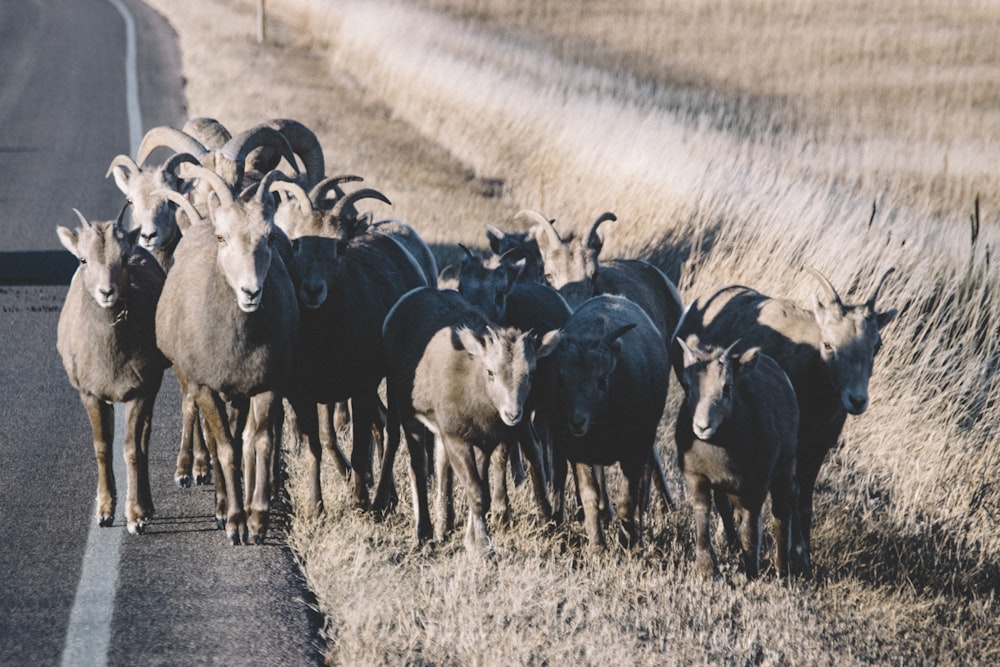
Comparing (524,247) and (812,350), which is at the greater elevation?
(812,350)

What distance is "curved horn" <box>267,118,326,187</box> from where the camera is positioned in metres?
12.6

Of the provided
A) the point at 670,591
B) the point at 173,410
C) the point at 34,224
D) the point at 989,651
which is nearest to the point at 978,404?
the point at 989,651

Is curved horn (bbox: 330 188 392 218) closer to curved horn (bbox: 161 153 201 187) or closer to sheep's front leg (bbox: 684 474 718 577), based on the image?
curved horn (bbox: 161 153 201 187)

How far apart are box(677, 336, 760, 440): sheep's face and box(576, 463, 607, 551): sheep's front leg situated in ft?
2.69

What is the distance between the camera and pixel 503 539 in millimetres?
8812

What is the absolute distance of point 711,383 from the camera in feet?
27.8

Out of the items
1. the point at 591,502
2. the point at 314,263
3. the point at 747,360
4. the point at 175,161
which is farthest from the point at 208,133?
the point at 747,360

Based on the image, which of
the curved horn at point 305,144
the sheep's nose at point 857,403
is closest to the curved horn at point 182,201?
the curved horn at point 305,144

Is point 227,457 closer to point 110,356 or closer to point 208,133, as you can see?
point 110,356

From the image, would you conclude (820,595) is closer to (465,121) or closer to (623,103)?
(623,103)

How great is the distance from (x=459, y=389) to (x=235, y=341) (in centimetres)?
146

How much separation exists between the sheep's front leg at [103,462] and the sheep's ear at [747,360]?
4.12 meters

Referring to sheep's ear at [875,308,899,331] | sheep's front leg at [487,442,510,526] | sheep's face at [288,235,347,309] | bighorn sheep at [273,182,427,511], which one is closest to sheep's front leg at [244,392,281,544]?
bighorn sheep at [273,182,427,511]

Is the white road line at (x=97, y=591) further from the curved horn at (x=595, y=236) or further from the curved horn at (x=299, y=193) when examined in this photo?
the curved horn at (x=595, y=236)
